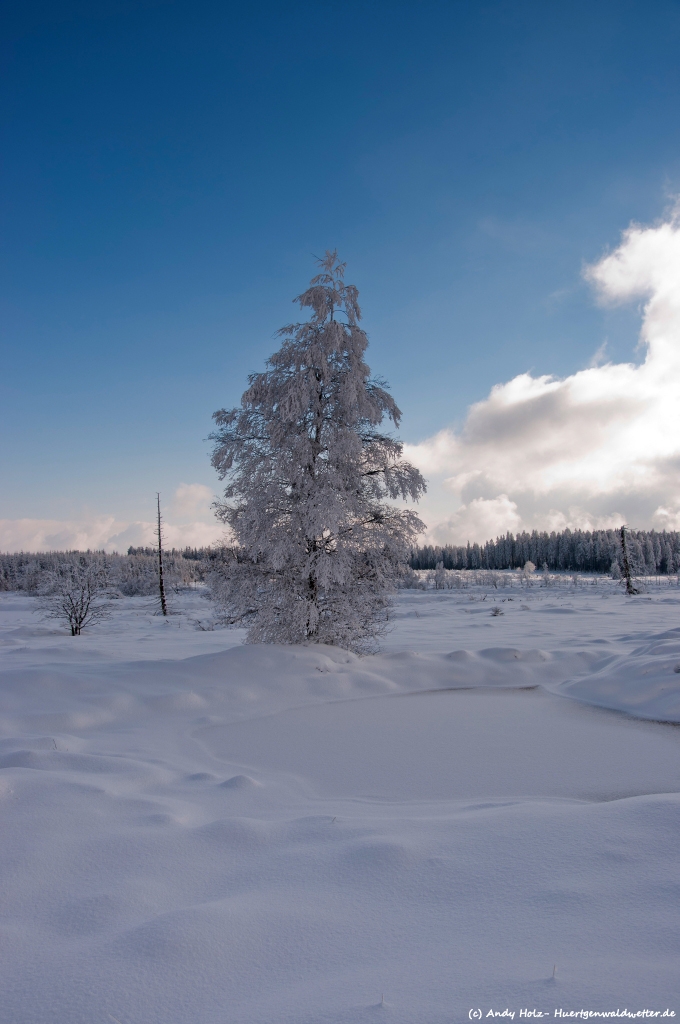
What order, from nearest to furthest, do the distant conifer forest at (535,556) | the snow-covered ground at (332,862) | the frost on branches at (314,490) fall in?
1. the snow-covered ground at (332,862)
2. the frost on branches at (314,490)
3. the distant conifer forest at (535,556)

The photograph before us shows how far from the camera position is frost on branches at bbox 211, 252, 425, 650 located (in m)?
9.57

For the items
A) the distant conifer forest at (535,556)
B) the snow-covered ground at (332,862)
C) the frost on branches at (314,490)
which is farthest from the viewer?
the distant conifer forest at (535,556)

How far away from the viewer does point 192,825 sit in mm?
3045

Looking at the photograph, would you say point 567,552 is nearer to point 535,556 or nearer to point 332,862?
point 535,556

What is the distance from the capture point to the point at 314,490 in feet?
31.5

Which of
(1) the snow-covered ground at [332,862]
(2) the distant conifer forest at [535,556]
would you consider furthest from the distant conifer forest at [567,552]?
(1) the snow-covered ground at [332,862]

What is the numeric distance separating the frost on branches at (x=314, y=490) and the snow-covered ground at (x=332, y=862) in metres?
3.34

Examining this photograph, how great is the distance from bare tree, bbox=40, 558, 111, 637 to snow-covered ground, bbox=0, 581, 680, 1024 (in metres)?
A: 11.8

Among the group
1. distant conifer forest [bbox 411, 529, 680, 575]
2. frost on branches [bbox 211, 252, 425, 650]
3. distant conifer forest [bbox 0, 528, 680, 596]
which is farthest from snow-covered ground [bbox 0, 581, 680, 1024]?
distant conifer forest [bbox 411, 529, 680, 575]

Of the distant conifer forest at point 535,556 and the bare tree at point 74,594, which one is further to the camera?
the distant conifer forest at point 535,556

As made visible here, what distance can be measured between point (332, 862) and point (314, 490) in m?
7.47

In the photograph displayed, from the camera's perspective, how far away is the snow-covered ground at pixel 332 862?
156 cm

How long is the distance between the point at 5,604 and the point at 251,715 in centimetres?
3701

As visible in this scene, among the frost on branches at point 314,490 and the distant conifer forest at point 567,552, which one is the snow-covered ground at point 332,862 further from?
the distant conifer forest at point 567,552
